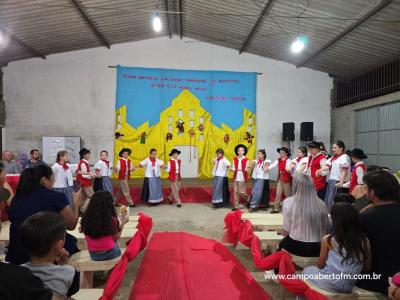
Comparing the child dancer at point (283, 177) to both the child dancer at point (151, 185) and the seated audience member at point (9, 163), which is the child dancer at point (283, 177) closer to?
the child dancer at point (151, 185)

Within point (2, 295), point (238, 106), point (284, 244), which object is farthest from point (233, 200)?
point (2, 295)

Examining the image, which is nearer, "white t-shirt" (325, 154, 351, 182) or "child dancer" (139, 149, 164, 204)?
"white t-shirt" (325, 154, 351, 182)

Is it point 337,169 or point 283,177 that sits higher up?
point 337,169

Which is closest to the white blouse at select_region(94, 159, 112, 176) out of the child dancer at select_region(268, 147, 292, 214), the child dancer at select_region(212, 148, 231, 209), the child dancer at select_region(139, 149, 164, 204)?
the child dancer at select_region(139, 149, 164, 204)

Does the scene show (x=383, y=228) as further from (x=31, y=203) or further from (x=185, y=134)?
(x=185, y=134)

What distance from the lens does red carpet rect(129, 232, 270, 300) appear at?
2555 mm

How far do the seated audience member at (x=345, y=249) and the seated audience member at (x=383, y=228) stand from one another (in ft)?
0.16

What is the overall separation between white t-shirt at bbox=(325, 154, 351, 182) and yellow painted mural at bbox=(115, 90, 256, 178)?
14.1 feet

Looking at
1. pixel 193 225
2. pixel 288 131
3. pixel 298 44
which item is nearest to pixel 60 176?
pixel 193 225

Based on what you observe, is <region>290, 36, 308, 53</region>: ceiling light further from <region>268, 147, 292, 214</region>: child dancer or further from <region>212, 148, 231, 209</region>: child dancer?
<region>212, 148, 231, 209</region>: child dancer

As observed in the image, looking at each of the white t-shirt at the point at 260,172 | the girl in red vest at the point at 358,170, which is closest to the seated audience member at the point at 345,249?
the girl in red vest at the point at 358,170

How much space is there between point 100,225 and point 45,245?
1074mm

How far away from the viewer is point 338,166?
5.03 m

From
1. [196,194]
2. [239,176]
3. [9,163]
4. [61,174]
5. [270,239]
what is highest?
[9,163]
